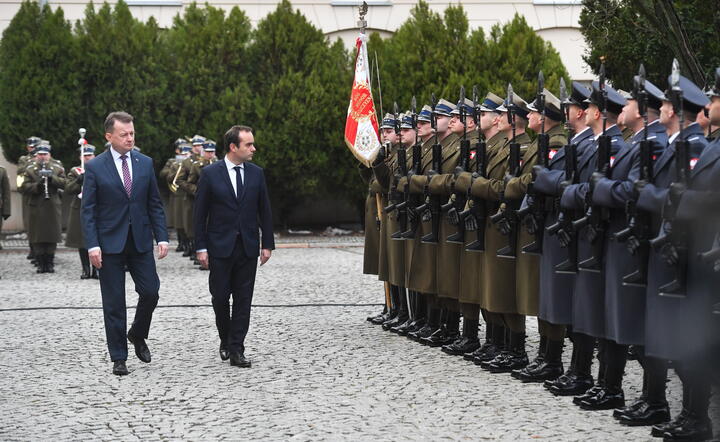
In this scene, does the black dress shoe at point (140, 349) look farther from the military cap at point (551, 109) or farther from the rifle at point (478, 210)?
the military cap at point (551, 109)

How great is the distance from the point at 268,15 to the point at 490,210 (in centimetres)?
1614

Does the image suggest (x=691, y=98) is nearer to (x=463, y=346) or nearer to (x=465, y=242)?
(x=465, y=242)

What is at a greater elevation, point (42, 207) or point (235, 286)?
point (42, 207)

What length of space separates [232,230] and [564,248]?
9.01 feet

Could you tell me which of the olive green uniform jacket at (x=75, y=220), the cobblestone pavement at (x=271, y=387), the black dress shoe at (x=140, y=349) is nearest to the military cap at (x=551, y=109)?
the cobblestone pavement at (x=271, y=387)

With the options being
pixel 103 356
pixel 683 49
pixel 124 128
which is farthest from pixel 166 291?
pixel 683 49

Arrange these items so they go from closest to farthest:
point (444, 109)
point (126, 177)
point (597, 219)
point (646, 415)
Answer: point (646, 415)
point (597, 219)
point (126, 177)
point (444, 109)

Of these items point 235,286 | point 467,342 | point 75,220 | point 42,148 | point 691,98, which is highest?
point 42,148

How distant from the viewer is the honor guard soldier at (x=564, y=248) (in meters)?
7.55

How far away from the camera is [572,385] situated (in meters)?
7.80

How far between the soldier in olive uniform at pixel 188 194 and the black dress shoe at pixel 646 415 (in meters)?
13.1

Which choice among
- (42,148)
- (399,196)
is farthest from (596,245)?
(42,148)

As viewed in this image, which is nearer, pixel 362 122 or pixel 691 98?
pixel 691 98

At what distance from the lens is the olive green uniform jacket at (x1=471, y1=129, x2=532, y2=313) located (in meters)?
8.73
